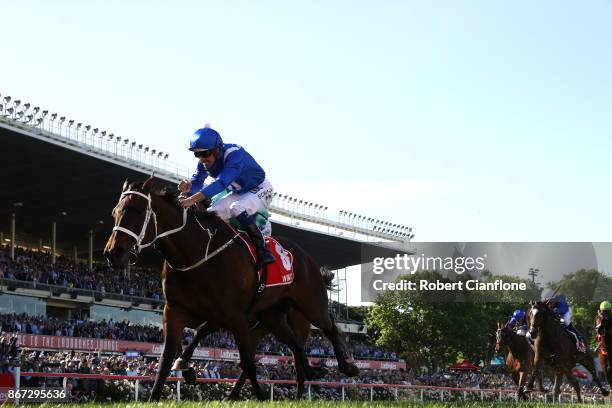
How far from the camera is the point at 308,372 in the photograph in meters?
10.1

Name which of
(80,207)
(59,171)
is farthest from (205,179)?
(80,207)

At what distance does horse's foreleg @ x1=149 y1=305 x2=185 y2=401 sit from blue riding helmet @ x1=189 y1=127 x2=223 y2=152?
64.5 inches

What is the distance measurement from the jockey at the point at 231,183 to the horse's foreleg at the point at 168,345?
1.01 m

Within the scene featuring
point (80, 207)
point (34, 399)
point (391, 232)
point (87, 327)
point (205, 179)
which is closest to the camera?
point (205, 179)

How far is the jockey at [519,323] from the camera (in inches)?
978

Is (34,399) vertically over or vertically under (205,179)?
under

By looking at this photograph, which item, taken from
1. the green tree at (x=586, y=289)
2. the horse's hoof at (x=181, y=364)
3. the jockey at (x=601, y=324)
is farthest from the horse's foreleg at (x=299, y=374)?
the green tree at (x=586, y=289)

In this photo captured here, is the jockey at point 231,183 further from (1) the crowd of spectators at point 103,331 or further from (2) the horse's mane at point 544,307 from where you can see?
(1) the crowd of spectators at point 103,331

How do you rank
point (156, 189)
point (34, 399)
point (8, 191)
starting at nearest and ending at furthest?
1. point (156, 189)
2. point (34, 399)
3. point (8, 191)

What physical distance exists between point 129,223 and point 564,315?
49.5 ft

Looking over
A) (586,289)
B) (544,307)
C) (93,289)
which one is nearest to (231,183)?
(544,307)

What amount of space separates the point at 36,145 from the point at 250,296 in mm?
32682

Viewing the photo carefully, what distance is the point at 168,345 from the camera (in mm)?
8328

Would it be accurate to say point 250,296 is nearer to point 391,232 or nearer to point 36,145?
point 36,145
